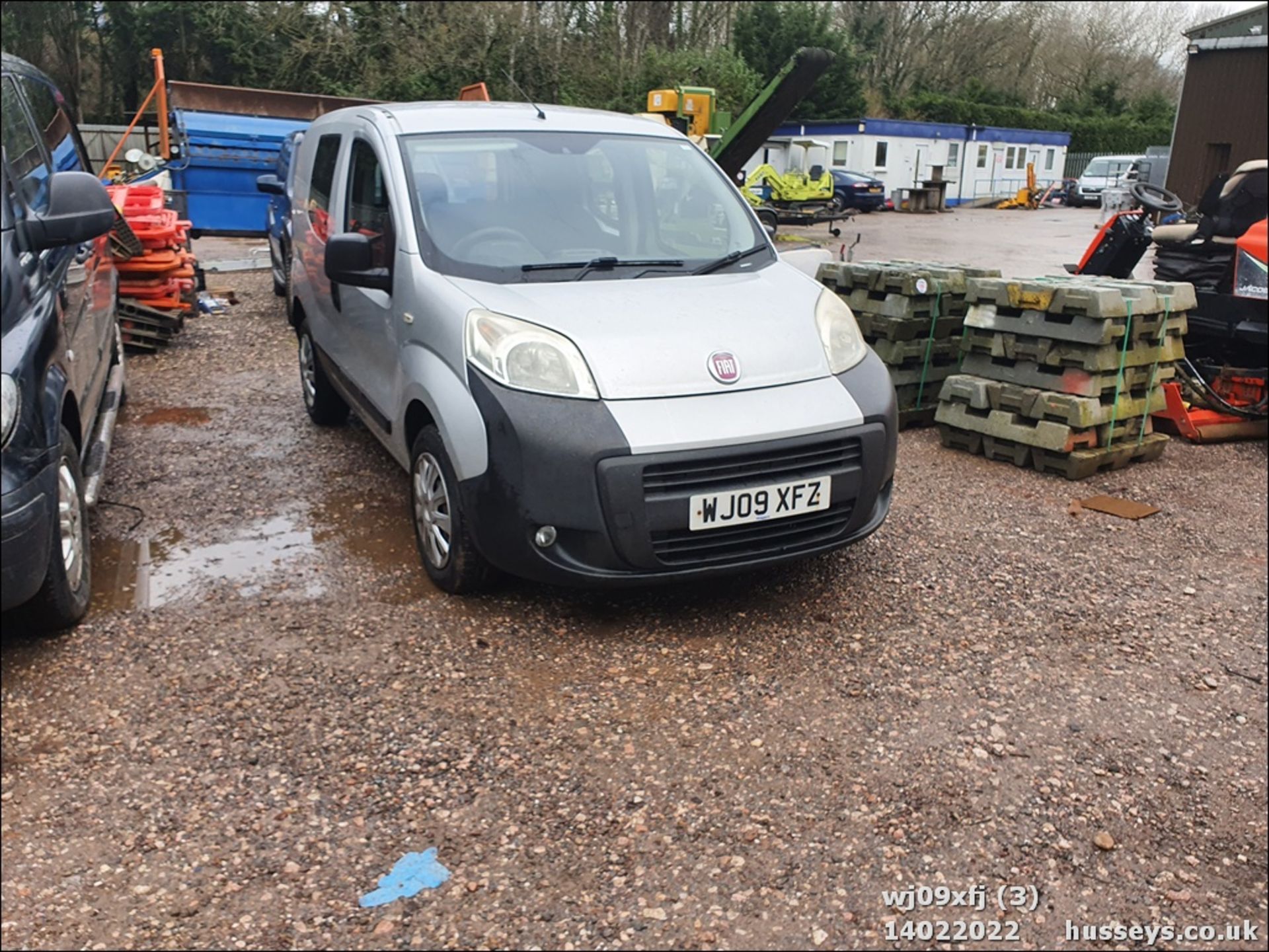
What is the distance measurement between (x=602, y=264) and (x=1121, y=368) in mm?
3318

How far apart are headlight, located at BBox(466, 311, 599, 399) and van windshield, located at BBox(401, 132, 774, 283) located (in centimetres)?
44

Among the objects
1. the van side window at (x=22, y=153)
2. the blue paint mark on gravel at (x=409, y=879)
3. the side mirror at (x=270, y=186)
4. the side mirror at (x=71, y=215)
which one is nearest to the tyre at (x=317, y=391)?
the van side window at (x=22, y=153)

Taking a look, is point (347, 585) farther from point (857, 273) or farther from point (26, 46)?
point (26, 46)

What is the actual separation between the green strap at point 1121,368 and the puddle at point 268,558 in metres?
3.98

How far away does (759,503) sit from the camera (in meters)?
3.80

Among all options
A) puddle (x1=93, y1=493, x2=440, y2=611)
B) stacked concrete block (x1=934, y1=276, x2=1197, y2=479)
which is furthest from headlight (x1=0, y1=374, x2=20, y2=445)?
stacked concrete block (x1=934, y1=276, x2=1197, y2=479)

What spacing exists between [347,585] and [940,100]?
46048mm

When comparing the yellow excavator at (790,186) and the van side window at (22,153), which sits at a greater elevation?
the van side window at (22,153)

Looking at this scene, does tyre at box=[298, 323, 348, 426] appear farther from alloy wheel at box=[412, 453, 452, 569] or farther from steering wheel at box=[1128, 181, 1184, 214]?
steering wheel at box=[1128, 181, 1184, 214]

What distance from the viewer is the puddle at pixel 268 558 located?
430 cm

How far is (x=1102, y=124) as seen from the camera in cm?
5116

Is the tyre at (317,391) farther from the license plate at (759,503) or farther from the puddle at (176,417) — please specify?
the license plate at (759,503)

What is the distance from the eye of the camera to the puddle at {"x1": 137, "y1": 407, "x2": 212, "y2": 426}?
22.3 ft

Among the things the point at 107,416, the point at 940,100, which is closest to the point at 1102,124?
the point at 940,100
